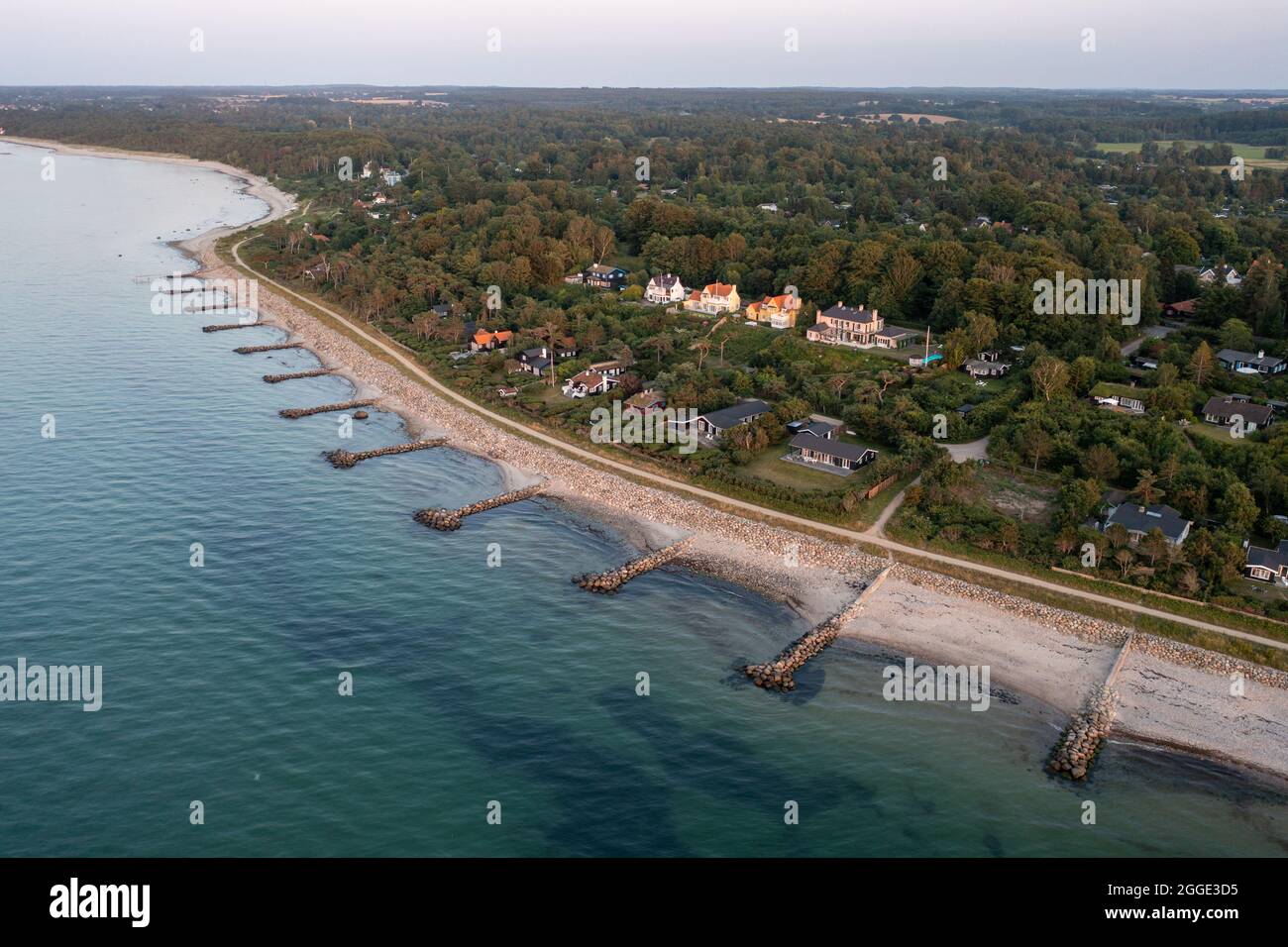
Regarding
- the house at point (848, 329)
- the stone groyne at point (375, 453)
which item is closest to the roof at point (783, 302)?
the house at point (848, 329)

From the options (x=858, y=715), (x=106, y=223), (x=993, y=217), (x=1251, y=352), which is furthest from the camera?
(x=106, y=223)

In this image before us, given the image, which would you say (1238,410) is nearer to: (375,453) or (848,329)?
(848,329)

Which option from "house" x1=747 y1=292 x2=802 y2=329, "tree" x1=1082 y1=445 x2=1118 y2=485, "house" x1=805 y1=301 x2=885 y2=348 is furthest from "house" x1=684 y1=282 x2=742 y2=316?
"tree" x1=1082 y1=445 x2=1118 y2=485

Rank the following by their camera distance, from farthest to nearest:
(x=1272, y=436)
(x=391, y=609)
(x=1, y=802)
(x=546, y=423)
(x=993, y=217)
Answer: (x=993, y=217) → (x=546, y=423) → (x=1272, y=436) → (x=391, y=609) → (x=1, y=802)

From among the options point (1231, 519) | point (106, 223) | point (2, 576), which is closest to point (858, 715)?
point (1231, 519)

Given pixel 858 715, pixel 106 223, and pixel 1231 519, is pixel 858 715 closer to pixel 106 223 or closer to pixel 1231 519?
pixel 1231 519

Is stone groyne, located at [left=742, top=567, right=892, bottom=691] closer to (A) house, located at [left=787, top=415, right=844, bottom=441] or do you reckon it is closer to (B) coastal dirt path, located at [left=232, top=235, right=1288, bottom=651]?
(B) coastal dirt path, located at [left=232, top=235, right=1288, bottom=651]
